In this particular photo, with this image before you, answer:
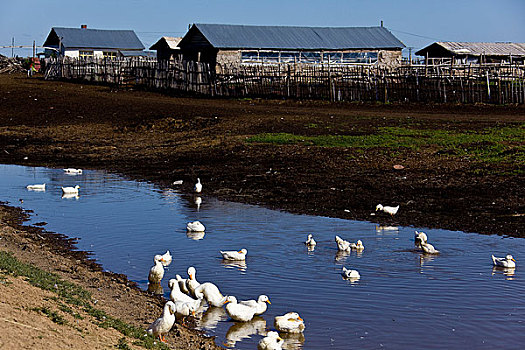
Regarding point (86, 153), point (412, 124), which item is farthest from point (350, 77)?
point (86, 153)

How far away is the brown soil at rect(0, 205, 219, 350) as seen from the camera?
5785mm

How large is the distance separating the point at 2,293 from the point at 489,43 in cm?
6322

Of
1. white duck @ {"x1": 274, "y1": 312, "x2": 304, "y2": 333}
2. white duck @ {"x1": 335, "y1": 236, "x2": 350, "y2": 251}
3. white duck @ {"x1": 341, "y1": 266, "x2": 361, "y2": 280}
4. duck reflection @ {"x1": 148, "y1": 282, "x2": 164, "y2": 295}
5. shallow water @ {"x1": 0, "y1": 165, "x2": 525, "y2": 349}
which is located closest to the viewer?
white duck @ {"x1": 274, "y1": 312, "x2": 304, "y2": 333}

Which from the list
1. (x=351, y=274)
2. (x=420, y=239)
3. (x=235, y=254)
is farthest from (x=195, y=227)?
(x=420, y=239)

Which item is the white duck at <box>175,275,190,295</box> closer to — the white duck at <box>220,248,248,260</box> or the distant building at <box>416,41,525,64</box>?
the white duck at <box>220,248,248,260</box>

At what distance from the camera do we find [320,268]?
33.3ft

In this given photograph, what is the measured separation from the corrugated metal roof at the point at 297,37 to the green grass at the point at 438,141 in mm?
32270

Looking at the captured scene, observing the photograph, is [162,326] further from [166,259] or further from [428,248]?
[428,248]

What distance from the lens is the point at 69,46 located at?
7931cm

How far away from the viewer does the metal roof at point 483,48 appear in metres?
61.8

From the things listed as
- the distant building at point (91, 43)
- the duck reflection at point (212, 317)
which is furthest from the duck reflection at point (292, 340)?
the distant building at point (91, 43)

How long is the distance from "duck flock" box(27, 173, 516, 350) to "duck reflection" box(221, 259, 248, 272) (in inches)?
1.3

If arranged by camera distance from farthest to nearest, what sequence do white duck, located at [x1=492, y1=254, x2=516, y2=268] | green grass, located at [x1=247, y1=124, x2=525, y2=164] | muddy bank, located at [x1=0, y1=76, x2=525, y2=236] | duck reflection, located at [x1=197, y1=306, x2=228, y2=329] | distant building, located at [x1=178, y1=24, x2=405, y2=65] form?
distant building, located at [x1=178, y1=24, x2=405, y2=65], green grass, located at [x1=247, y1=124, x2=525, y2=164], muddy bank, located at [x1=0, y1=76, x2=525, y2=236], white duck, located at [x1=492, y1=254, x2=516, y2=268], duck reflection, located at [x1=197, y1=306, x2=228, y2=329]

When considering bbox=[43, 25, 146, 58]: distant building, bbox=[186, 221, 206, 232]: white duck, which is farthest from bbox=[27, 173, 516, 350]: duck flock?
bbox=[43, 25, 146, 58]: distant building
